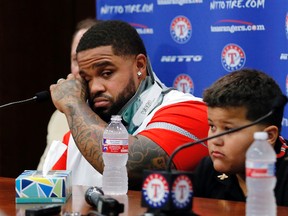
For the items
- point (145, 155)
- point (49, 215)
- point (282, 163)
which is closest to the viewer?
point (49, 215)

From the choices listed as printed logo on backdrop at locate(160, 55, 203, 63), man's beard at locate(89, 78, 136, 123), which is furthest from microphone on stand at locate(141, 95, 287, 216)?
printed logo on backdrop at locate(160, 55, 203, 63)

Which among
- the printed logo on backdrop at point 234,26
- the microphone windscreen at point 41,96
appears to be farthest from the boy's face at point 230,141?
the printed logo on backdrop at point 234,26

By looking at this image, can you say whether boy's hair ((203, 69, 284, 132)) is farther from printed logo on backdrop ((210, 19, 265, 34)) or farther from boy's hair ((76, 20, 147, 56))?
printed logo on backdrop ((210, 19, 265, 34))

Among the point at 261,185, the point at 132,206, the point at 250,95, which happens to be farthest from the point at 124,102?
the point at 261,185

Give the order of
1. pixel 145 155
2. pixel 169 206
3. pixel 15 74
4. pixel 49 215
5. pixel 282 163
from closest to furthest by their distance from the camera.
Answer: pixel 169 206 < pixel 49 215 < pixel 282 163 < pixel 145 155 < pixel 15 74

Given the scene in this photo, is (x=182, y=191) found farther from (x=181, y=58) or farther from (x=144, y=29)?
(x=144, y=29)

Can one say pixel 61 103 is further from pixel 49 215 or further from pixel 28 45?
pixel 28 45

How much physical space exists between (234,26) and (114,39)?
26.5 inches

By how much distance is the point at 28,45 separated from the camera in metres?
5.01

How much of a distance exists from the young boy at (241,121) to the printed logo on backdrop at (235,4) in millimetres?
1010

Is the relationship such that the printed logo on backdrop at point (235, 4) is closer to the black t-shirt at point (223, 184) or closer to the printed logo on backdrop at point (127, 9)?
the printed logo on backdrop at point (127, 9)

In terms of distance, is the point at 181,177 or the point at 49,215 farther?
the point at 49,215

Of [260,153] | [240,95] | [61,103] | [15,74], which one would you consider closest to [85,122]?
[61,103]

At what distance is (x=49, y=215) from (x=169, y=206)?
1.37ft
